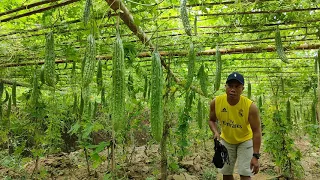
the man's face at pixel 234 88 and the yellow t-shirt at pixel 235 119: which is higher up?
the man's face at pixel 234 88

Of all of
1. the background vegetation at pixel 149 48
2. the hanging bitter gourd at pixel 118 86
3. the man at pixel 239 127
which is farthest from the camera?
the man at pixel 239 127

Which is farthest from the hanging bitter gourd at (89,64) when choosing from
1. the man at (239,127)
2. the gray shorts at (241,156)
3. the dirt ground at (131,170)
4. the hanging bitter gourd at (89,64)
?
the dirt ground at (131,170)

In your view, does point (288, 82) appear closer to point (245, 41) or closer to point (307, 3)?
point (245, 41)

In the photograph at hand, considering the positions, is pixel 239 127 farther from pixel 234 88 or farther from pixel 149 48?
pixel 149 48

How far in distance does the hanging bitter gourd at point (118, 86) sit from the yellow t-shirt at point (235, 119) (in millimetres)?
3131

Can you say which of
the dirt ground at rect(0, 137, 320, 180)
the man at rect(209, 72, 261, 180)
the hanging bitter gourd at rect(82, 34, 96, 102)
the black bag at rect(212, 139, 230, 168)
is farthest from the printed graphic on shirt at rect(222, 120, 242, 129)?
the hanging bitter gourd at rect(82, 34, 96, 102)

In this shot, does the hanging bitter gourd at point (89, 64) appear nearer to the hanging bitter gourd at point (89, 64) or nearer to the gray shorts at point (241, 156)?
the hanging bitter gourd at point (89, 64)

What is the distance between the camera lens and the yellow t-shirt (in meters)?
4.80

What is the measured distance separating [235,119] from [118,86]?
10.7 ft

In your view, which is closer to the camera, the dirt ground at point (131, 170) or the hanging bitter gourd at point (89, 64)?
the hanging bitter gourd at point (89, 64)

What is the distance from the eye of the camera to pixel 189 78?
13.2 feet

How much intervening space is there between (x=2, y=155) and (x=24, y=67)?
6144mm

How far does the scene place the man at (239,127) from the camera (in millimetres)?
4629

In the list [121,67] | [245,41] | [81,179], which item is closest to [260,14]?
[245,41]
